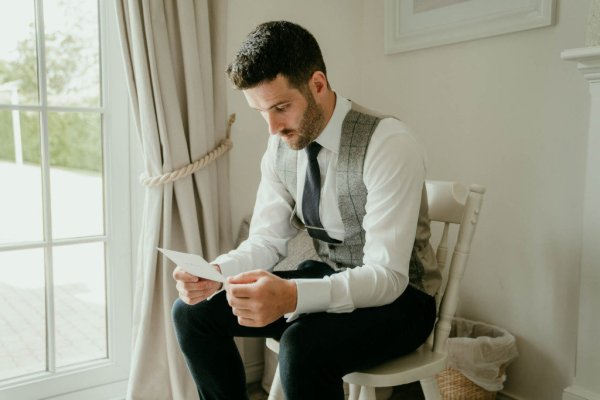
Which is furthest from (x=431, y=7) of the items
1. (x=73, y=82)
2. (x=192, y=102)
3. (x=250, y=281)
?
(x=250, y=281)

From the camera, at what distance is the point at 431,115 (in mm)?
2279

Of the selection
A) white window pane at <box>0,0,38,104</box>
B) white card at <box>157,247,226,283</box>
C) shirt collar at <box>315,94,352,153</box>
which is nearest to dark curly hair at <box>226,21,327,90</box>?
shirt collar at <box>315,94,352,153</box>

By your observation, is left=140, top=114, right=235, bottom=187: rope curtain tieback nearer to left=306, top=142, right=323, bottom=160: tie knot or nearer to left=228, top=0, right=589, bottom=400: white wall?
left=228, top=0, right=589, bottom=400: white wall

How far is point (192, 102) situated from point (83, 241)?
66 centimetres

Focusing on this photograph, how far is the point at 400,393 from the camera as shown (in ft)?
7.28

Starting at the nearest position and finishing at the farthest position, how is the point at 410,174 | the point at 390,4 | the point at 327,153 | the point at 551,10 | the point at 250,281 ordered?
1. the point at 250,281
2. the point at 410,174
3. the point at 327,153
4. the point at 551,10
5. the point at 390,4

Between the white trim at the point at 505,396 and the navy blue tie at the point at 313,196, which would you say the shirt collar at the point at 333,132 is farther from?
the white trim at the point at 505,396

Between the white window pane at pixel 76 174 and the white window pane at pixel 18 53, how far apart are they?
0.40 feet

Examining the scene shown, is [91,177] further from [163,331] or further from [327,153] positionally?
[327,153]

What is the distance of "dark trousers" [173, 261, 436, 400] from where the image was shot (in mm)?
1146

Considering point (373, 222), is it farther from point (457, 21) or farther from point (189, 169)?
point (457, 21)

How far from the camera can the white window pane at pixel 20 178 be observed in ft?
6.19

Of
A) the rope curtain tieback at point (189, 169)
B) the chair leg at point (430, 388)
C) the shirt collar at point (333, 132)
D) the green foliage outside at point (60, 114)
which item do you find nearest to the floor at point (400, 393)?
the chair leg at point (430, 388)

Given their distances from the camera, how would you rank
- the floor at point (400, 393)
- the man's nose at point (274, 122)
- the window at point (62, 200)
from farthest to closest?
1. the floor at point (400, 393)
2. the window at point (62, 200)
3. the man's nose at point (274, 122)
